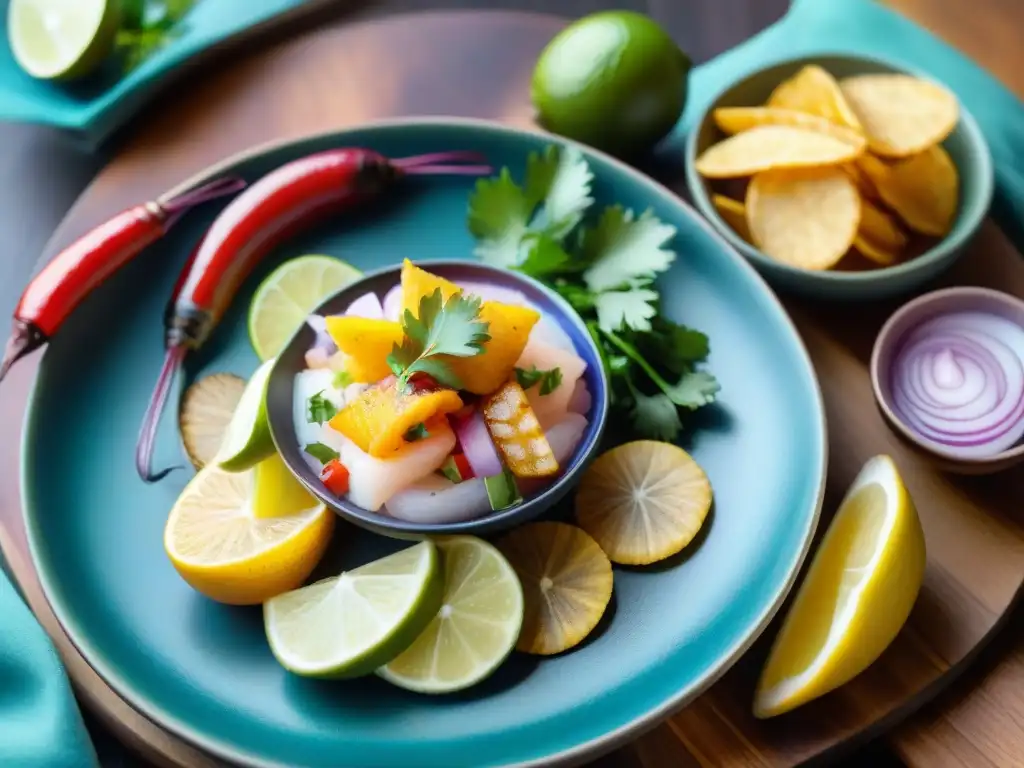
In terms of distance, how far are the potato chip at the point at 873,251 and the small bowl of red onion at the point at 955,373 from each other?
0.35 ft

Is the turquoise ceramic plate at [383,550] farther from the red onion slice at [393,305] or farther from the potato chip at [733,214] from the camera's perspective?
the red onion slice at [393,305]

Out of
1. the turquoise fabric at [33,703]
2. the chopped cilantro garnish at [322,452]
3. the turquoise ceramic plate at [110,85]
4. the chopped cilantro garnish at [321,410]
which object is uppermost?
the turquoise ceramic plate at [110,85]

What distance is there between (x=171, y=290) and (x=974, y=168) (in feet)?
4.38

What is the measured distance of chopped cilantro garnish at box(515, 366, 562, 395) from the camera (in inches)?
52.8

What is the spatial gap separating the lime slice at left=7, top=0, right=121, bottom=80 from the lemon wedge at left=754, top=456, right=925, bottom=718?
1483 millimetres

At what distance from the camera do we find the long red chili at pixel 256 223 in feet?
5.12

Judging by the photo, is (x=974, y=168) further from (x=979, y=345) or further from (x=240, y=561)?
(x=240, y=561)

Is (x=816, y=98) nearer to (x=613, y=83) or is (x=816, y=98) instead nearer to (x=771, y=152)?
(x=771, y=152)

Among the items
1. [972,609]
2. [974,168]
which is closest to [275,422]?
[972,609]

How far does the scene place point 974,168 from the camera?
5.41 ft

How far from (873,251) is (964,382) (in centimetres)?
26

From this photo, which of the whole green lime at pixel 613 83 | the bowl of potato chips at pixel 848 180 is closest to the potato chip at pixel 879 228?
the bowl of potato chips at pixel 848 180

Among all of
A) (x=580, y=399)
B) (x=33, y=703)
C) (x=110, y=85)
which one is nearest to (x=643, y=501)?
(x=580, y=399)

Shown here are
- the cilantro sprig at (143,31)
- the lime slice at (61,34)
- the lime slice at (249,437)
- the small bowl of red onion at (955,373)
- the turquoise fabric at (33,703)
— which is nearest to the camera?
the turquoise fabric at (33,703)
